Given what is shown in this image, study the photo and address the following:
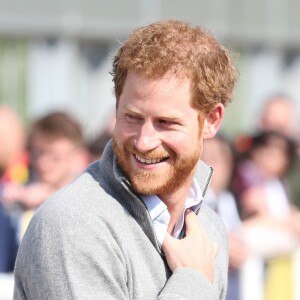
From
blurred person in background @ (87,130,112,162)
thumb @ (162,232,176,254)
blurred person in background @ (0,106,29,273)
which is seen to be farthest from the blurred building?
thumb @ (162,232,176,254)

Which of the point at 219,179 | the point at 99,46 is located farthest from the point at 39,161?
the point at 99,46

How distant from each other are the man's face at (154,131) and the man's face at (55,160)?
3.59 meters

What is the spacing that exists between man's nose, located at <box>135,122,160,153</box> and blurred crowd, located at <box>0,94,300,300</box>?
290cm

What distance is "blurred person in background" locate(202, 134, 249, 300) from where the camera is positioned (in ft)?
24.4

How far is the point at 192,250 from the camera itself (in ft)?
12.4

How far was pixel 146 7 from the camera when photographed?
60.5 feet

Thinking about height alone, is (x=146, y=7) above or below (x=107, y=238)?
below

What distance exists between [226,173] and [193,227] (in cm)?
423

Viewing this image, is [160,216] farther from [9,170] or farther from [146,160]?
[9,170]

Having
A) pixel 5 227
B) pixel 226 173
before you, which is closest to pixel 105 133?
pixel 226 173

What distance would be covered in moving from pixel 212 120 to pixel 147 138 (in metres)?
0.30

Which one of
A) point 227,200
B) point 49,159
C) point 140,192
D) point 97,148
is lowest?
point 227,200

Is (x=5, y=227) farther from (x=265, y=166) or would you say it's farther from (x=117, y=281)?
(x=265, y=166)

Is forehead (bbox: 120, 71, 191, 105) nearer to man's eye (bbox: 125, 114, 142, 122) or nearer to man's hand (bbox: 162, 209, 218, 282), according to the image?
man's eye (bbox: 125, 114, 142, 122)
